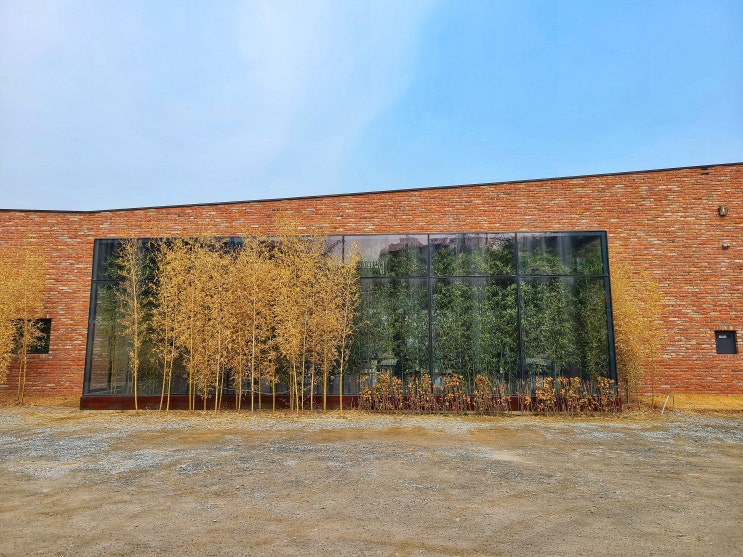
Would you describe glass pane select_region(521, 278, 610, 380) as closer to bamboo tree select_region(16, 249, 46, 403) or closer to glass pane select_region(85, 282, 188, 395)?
glass pane select_region(85, 282, 188, 395)

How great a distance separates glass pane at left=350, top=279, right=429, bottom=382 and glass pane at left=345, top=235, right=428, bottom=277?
19 cm

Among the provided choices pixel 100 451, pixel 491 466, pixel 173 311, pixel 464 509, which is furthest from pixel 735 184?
pixel 100 451

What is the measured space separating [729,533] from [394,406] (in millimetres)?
6016

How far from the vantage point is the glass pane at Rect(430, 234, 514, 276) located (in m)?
9.24

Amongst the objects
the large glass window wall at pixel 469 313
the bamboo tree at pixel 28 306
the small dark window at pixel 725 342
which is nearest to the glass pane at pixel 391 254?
the large glass window wall at pixel 469 313

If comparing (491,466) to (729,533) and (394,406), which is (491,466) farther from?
(394,406)

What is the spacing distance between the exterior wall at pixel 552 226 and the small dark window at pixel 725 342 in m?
0.14

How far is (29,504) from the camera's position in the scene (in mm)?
3770

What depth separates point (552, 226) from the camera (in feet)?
37.4

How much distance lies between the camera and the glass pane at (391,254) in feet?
30.7

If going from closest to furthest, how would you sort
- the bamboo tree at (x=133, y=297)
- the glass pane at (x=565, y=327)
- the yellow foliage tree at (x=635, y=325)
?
the glass pane at (x=565, y=327)
the bamboo tree at (x=133, y=297)
the yellow foliage tree at (x=635, y=325)

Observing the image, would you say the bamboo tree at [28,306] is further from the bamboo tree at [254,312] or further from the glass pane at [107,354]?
the bamboo tree at [254,312]

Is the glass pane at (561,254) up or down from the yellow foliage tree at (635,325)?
up

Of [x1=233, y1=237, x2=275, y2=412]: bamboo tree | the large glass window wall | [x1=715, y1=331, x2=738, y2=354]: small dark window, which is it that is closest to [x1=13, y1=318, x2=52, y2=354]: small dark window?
the large glass window wall
